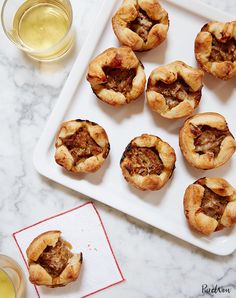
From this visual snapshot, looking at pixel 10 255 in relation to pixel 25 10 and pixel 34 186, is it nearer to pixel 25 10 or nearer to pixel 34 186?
pixel 34 186

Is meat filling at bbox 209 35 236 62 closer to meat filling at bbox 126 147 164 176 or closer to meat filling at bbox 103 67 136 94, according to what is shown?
meat filling at bbox 103 67 136 94

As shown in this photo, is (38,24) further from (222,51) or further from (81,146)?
(222,51)

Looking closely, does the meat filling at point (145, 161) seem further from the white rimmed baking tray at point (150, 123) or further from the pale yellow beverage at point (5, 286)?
the pale yellow beverage at point (5, 286)

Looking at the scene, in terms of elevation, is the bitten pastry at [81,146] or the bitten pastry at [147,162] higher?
the bitten pastry at [147,162]

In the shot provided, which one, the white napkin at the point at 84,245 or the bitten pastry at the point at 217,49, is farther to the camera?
the white napkin at the point at 84,245

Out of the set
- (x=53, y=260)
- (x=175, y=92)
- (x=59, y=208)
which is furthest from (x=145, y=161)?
(x=53, y=260)

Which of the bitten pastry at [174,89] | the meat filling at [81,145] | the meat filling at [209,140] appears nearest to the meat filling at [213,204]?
the meat filling at [209,140]
